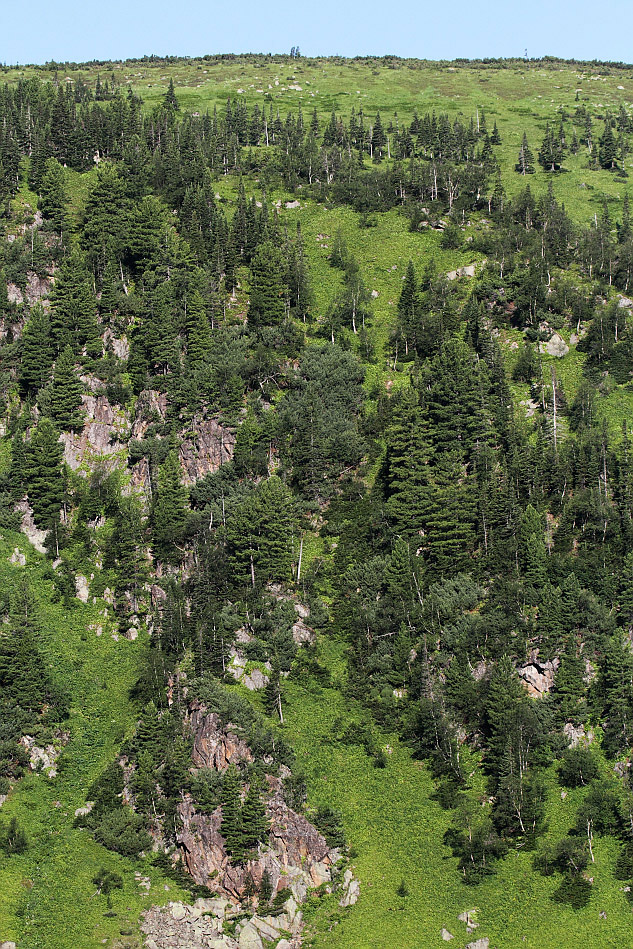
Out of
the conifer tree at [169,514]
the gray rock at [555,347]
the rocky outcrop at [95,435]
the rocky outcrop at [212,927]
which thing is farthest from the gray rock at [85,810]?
the gray rock at [555,347]

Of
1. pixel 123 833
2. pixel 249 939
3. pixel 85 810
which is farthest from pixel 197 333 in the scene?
pixel 249 939

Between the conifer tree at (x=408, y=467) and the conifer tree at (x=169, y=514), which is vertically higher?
the conifer tree at (x=408, y=467)

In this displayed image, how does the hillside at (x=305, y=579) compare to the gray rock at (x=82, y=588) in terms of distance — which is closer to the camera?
the hillside at (x=305, y=579)

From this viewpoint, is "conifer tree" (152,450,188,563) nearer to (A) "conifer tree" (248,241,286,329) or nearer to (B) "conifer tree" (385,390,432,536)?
(B) "conifer tree" (385,390,432,536)

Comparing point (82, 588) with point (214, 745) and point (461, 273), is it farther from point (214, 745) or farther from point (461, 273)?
point (461, 273)

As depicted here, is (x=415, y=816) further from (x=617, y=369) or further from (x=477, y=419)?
(x=617, y=369)

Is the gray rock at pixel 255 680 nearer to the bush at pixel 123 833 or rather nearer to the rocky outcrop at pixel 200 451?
the bush at pixel 123 833

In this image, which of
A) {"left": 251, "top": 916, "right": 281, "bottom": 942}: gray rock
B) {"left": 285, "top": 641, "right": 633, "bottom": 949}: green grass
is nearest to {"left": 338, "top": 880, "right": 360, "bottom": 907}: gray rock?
{"left": 285, "top": 641, "right": 633, "bottom": 949}: green grass
